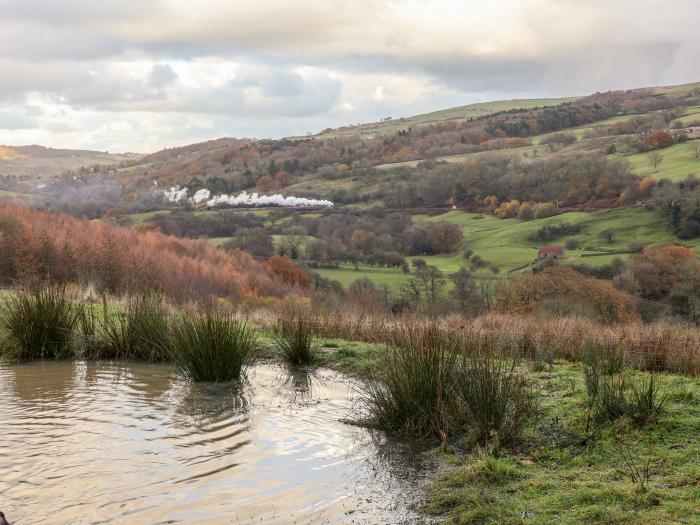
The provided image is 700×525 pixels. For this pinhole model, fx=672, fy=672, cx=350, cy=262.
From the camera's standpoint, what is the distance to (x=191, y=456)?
21.5ft

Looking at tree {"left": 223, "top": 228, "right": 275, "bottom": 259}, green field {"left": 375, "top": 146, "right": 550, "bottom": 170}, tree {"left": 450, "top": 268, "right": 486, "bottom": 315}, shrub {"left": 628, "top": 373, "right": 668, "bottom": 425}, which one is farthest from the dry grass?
green field {"left": 375, "top": 146, "right": 550, "bottom": 170}

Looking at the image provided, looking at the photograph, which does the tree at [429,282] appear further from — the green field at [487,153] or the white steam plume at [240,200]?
the green field at [487,153]

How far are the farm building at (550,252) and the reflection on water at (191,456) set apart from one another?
71988 millimetres

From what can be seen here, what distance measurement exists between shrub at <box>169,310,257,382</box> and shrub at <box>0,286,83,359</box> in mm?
2699

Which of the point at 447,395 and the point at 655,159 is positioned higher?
the point at 655,159

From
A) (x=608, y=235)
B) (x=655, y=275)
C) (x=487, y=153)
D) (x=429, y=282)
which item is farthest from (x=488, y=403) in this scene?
(x=487, y=153)

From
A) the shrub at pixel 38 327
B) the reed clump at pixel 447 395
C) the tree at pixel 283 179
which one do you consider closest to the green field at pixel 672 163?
the tree at pixel 283 179

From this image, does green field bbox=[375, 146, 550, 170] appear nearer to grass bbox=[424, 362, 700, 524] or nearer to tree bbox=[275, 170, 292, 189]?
tree bbox=[275, 170, 292, 189]

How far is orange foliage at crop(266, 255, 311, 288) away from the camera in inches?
Answer: 2911

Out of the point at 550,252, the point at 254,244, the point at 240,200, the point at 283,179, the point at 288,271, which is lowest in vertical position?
the point at 288,271

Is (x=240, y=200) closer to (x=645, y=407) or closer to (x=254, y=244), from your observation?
(x=254, y=244)

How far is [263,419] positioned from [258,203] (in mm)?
122243

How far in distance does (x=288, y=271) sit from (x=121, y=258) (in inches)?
913

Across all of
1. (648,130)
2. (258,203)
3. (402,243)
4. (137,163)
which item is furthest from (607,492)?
(137,163)
